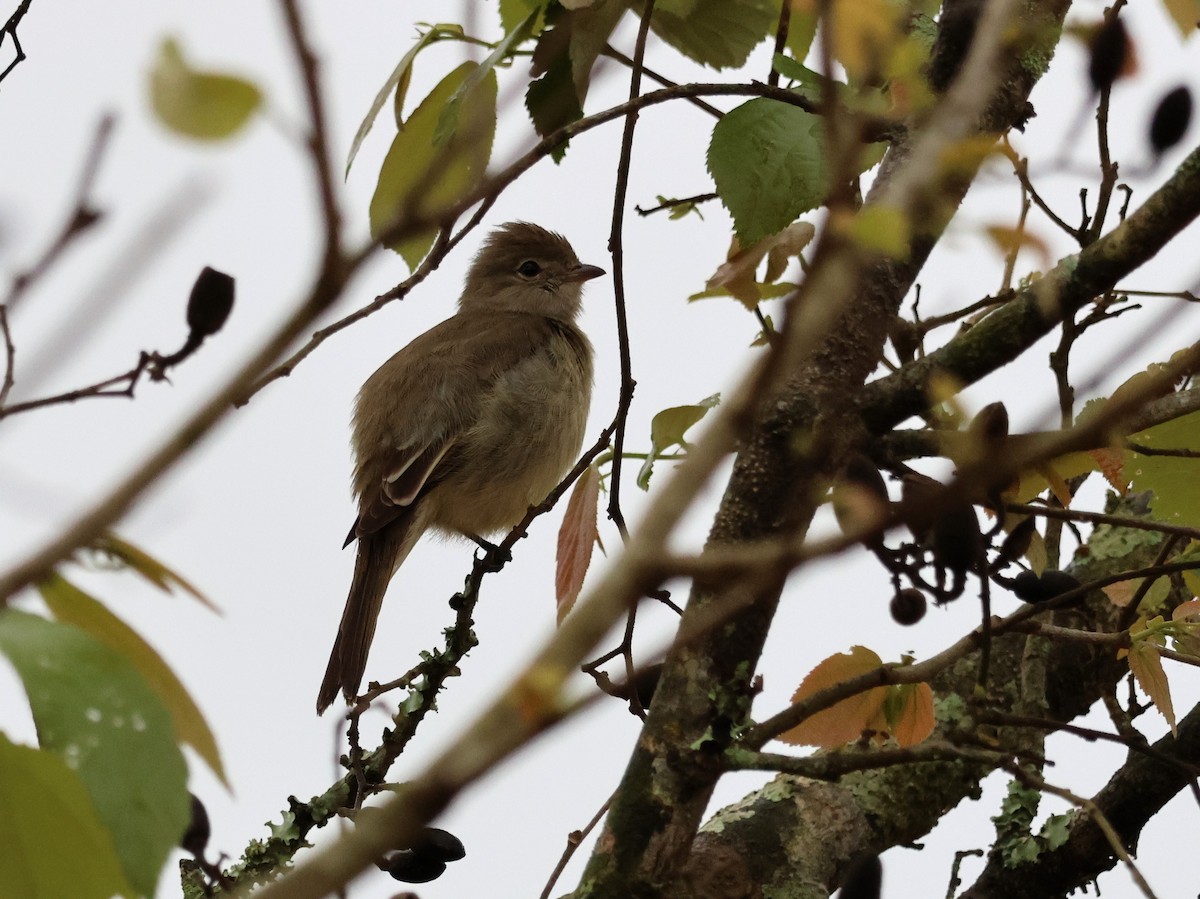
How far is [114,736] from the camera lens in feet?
4.00

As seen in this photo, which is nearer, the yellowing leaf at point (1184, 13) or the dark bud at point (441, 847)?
the yellowing leaf at point (1184, 13)

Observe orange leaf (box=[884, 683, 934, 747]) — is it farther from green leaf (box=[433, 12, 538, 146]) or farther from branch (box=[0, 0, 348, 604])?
branch (box=[0, 0, 348, 604])

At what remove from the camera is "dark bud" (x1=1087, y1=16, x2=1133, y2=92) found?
225 centimetres

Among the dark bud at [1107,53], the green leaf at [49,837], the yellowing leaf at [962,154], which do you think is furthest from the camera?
the dark bud at [1107,53]

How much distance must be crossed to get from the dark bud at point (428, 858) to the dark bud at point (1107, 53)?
66.6 inches

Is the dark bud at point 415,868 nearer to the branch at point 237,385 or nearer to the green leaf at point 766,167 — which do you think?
→ the green leaf at point 766,167

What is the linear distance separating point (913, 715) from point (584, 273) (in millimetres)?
5312

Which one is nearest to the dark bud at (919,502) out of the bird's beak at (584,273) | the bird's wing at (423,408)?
the bird's wing at (423,408)

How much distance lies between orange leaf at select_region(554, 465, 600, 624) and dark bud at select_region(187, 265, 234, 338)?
1295mm

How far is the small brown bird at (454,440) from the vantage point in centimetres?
581

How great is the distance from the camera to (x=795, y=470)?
218 centimetres

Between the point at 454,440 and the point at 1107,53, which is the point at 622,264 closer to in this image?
the point at 1107,53

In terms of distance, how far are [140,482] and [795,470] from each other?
4.78 feet

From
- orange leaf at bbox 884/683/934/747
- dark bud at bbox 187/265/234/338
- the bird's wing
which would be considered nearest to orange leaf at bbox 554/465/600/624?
orange leaf at bbox 884/683/934/747
